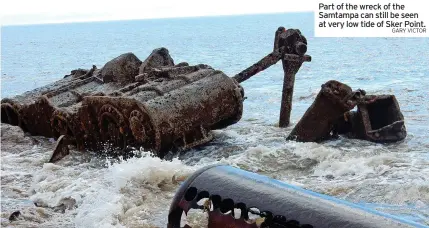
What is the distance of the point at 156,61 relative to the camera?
10.9 metres

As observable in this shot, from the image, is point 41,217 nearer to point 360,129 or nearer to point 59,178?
point 59,178

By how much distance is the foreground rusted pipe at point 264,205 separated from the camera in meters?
2.71

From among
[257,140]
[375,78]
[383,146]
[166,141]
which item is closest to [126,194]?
[166,141]

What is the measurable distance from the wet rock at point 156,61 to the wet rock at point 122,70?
1.58ft

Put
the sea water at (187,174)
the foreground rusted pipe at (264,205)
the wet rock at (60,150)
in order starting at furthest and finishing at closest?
the wet rock at (60,150) → the sea water at (187,174) → the foreground rusted pipe at (264,205)

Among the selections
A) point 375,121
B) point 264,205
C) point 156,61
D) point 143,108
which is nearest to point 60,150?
point 143,108

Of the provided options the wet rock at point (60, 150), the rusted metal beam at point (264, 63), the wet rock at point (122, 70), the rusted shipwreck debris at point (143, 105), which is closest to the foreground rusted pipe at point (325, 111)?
the rusted shipwreck debris at point (143, 105)

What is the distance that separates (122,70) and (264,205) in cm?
836

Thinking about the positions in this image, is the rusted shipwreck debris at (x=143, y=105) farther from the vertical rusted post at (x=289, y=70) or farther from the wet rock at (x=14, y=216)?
the wet rock at (x=14, y=216)

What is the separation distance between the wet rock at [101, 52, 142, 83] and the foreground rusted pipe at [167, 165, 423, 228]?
7670mm

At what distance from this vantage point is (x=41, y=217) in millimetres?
6184

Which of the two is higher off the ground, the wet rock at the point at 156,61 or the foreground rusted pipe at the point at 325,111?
the wet rock at the point at 156,61

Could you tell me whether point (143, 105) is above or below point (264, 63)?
below

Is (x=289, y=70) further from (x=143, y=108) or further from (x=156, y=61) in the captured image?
(x=143, y=108)
